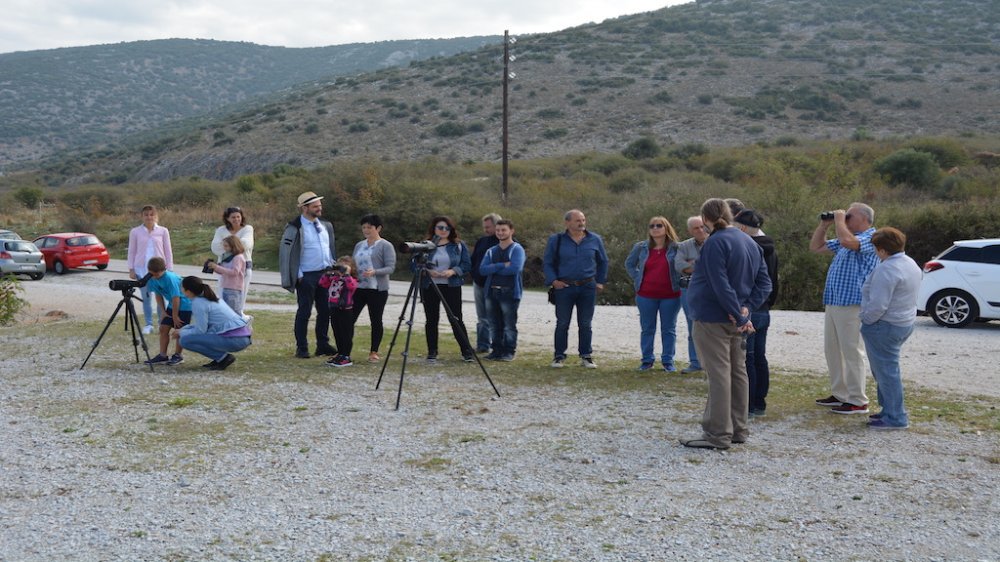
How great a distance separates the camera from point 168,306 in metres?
11.1

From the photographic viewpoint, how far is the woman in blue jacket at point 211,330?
34.3 feet

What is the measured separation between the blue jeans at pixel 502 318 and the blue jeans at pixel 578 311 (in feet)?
2.07

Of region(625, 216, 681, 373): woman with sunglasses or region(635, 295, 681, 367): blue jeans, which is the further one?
region(635, 295, 681, 367): blue jeans

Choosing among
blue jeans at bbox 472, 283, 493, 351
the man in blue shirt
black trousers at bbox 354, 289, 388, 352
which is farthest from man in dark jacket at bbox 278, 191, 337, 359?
the man in blue shirt

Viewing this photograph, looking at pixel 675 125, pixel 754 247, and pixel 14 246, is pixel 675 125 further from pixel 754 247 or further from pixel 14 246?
pixel 754 247

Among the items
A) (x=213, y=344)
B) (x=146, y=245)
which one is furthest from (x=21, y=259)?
(x=213, y=344)

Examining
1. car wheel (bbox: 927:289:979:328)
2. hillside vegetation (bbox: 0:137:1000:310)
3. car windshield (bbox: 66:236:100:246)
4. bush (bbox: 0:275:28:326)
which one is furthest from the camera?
car windshield (bbox: 66:236:100:246)

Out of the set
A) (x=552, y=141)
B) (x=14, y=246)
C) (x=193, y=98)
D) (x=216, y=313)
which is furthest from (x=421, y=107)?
(x=193, y=98)

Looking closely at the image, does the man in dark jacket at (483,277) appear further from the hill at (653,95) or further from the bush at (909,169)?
the hill at (653,95)

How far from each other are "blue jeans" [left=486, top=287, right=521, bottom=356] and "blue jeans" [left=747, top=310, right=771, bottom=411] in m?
3.69

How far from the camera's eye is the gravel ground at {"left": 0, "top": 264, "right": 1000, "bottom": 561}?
527 centimetres

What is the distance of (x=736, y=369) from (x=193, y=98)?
159 meters

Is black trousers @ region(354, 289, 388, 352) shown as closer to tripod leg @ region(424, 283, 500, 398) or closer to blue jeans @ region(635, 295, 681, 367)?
tripod leg @ region(424, 283, 500, 398)

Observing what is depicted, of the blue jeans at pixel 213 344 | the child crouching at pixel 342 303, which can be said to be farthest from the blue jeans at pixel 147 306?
the child crouching at pixel 342 303
